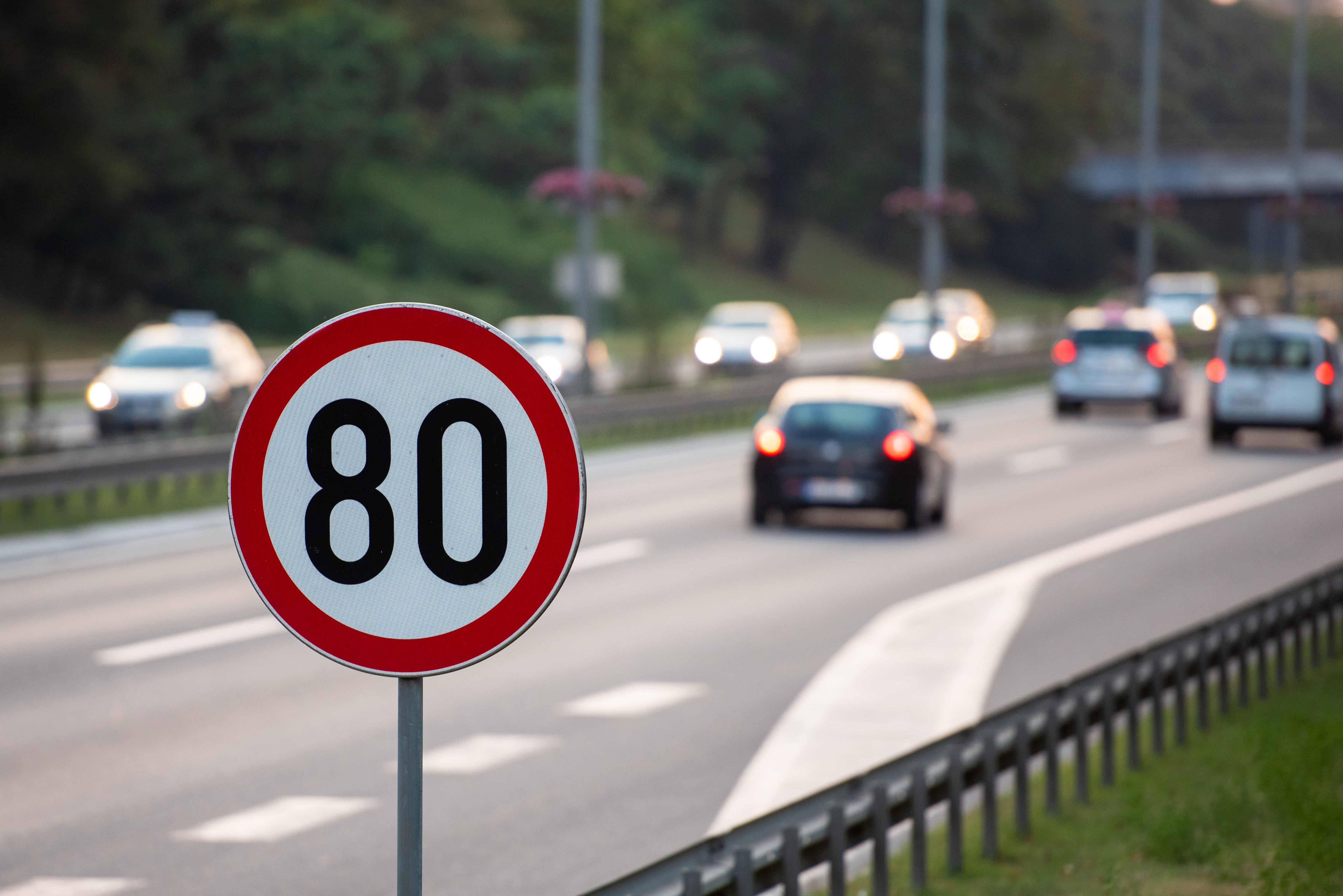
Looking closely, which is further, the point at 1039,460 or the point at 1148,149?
the point at 1148,149

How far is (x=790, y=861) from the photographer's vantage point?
5957 mm

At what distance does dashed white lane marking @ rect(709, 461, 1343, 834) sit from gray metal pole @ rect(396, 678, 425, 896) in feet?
11.5

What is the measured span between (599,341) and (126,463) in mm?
39307

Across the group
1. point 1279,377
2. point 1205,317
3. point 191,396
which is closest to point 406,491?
point 191,396

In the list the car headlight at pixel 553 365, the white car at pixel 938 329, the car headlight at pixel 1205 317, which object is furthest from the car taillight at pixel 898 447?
the car headlight at pixel 1205 317

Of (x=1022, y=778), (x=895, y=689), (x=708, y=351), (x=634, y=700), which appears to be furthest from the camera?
(x=708, y=351)

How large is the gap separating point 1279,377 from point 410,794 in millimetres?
26630

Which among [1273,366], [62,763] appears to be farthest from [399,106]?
[62,763]

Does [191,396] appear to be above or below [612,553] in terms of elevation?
above

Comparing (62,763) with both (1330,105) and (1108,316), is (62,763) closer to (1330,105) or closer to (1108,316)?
(1108,316)

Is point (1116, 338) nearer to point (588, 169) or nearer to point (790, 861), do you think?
point (588, 169)

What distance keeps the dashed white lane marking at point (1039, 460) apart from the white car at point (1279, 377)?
2.38 metres

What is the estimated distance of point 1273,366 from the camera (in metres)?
28.7

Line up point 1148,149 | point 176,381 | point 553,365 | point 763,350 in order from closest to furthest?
point 176,381 → point 553,365 → point 763,350 → point 1148,149
